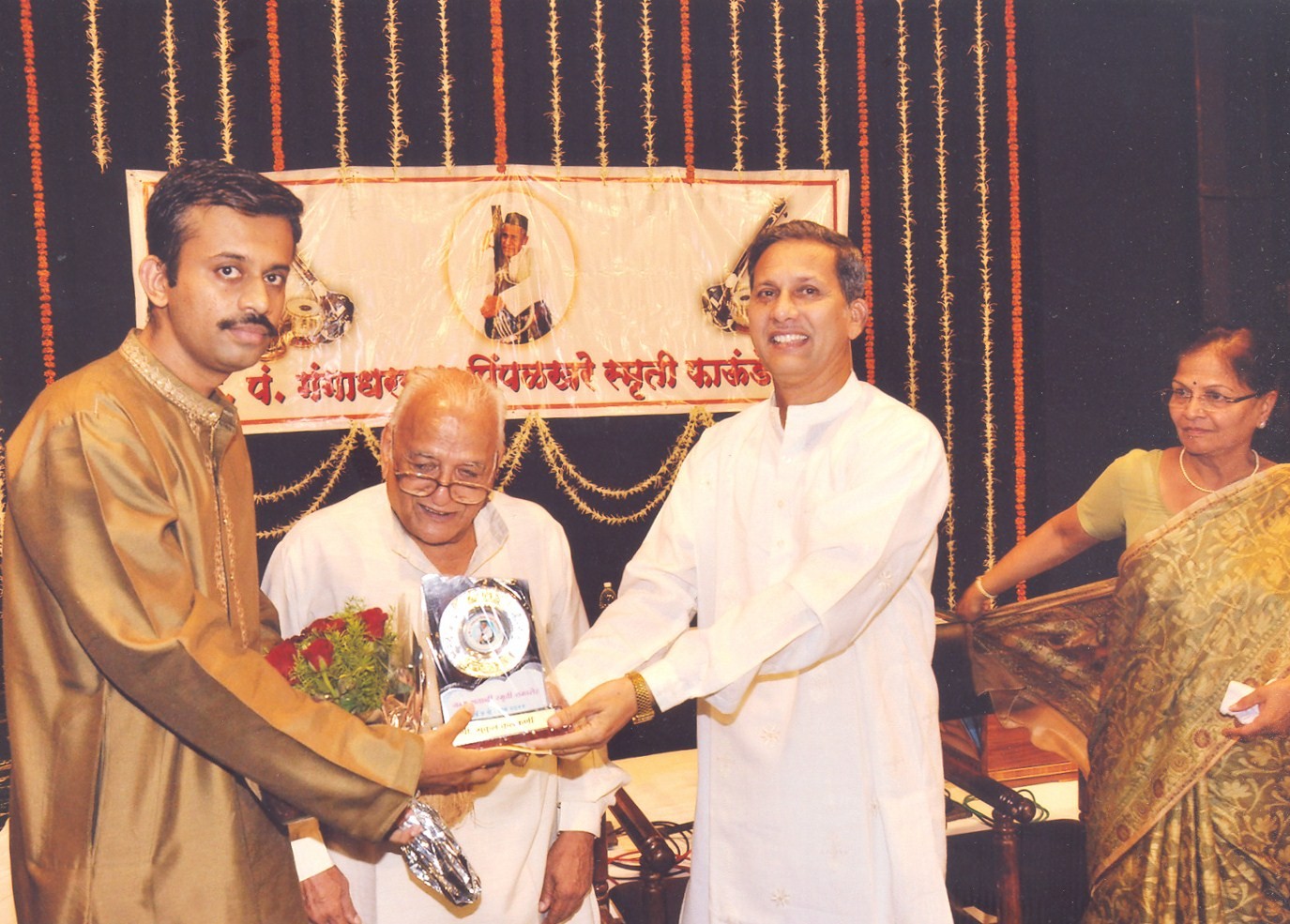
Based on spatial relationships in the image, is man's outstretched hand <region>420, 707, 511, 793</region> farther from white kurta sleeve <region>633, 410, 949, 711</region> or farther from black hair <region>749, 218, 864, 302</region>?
black hair <region>749, 218, 864, 302</region>

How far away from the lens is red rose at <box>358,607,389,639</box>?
1.89 meters

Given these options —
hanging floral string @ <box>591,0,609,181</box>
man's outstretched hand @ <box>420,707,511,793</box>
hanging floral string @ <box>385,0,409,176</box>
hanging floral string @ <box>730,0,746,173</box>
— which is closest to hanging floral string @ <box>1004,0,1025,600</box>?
hanging floral string @ <box>730,0,746,173</box>

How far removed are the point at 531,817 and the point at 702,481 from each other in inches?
35.0

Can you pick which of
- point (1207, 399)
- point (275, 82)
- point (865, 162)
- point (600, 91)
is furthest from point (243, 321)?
point (865, 162)

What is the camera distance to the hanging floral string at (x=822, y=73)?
4941 millimetres

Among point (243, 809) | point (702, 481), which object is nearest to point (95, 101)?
point (702, 481)

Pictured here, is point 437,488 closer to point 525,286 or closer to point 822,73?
point 525,286

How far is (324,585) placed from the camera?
Result: 2334 mm

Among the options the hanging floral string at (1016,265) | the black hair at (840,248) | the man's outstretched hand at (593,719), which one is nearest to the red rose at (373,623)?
the man's outstretched hand at (593,719)

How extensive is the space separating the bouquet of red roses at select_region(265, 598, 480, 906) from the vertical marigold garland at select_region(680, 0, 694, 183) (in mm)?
3381

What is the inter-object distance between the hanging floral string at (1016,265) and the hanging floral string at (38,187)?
417 centimetres

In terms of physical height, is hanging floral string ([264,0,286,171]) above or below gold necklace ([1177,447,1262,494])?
above

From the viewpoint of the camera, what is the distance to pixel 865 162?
16.5 feet

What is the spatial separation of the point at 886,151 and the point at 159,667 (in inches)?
169
